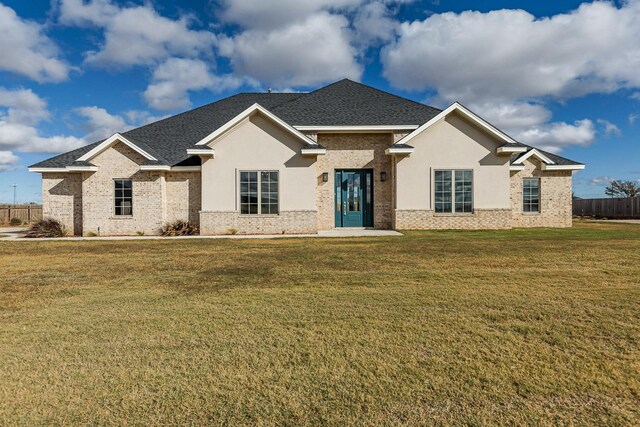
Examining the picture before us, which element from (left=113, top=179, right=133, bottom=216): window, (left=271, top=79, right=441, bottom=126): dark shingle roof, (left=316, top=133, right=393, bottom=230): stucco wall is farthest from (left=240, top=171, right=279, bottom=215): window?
(left=113, top=179, right=133, bottom=216): window

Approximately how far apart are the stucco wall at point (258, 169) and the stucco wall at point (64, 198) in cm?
618

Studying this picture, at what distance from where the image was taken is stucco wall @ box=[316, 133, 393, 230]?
1720 cm

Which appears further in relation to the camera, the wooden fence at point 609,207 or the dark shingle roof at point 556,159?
the wooden fence at point 609,207

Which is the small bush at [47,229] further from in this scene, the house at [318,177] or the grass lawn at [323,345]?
the grass lawn at [323,345]

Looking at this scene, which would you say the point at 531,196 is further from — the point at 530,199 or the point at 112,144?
the point at 112,144

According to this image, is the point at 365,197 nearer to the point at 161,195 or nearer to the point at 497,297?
the point at 161,195

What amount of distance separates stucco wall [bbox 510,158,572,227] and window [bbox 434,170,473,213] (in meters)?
3.16

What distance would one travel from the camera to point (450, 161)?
16.7m

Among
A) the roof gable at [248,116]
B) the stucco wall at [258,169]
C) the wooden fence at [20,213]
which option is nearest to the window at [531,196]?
the stucco wall at [258,169]

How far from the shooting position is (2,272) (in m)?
8.07

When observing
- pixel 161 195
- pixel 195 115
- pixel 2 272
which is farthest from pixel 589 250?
pixel 195 115

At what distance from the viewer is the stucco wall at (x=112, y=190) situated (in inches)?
639

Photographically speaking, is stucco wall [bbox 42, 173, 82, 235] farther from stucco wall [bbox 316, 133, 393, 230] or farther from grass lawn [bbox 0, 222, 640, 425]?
stucco wall [bbox 316, 133, 393, 230]

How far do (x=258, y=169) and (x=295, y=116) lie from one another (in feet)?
11.5
